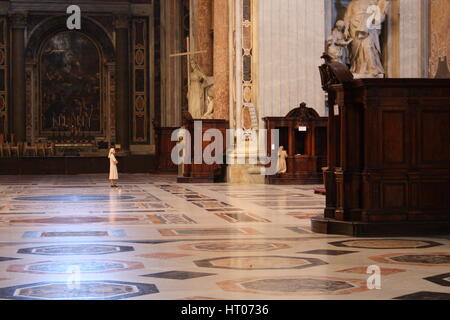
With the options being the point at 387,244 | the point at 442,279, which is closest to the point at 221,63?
the point at 387,244

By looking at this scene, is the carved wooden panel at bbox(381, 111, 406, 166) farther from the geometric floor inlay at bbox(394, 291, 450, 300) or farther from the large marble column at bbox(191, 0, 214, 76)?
the large marble column at bbox(191, 0, 214, 76)

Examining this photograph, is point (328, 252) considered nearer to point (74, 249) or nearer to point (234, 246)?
point (234, 246)

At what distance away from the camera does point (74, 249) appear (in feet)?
27.7

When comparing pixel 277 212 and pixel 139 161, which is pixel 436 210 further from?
pixel 139 161

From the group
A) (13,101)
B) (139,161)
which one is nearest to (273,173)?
(139,161)

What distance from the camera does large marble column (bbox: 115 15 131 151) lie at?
3609 centimetres

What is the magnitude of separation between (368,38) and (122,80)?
1583cm

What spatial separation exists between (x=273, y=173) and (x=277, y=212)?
9.32 m

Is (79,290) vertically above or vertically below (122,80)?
below

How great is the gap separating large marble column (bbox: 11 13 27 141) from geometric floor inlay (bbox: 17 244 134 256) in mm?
28067

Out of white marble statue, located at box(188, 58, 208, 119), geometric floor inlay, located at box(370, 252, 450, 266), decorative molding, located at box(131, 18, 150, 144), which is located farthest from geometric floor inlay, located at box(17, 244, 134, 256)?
decorative molding, located at box(131, 18, 150, 144)

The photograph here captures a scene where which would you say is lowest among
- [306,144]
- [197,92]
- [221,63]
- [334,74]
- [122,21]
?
[306,144]

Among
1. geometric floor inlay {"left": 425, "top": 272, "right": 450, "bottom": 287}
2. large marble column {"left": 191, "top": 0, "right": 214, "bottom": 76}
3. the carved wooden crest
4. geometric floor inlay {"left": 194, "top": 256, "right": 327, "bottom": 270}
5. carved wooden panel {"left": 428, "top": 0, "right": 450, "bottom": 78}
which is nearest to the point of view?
geometric floor inlay {"left": 425, "top": 272, "right": 450, "bottom": 287}

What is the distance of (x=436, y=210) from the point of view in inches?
389
